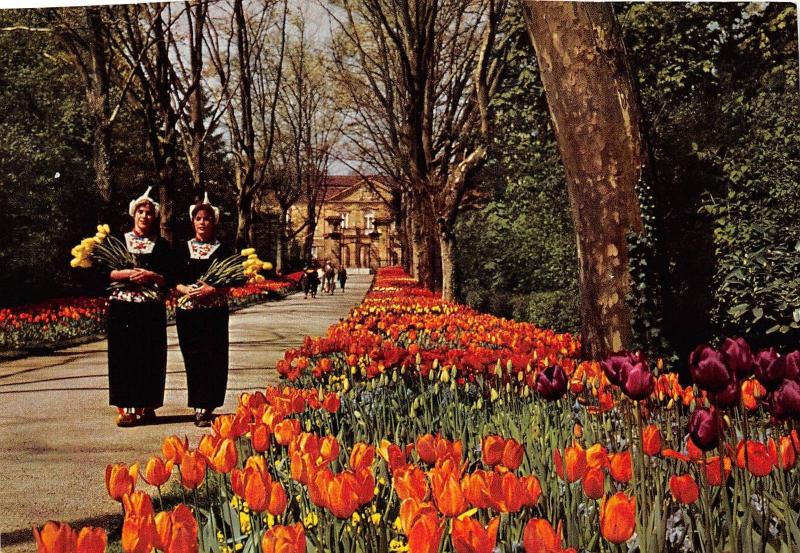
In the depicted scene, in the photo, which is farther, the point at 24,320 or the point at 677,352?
the point at 24,320

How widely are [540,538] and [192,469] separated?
84 cm

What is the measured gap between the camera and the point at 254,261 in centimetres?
375

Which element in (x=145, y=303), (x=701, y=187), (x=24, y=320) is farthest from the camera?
(x=701, y=187)

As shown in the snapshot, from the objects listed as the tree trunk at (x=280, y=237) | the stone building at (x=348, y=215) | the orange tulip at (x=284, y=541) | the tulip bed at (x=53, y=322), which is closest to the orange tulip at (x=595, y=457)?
the orange tulip at (x=284, y=541)

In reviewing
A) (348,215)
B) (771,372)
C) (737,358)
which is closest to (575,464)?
(737,358)

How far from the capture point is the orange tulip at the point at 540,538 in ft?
3.79

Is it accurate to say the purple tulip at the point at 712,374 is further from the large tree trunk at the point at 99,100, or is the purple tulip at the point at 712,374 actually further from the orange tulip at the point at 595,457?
the large tree trunk at the point at 99,100

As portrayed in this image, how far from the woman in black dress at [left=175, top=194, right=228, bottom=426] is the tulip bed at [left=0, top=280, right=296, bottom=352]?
0.39 ft

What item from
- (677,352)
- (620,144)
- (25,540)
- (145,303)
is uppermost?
(620,144)

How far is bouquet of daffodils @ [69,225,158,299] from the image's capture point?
11.2 feet

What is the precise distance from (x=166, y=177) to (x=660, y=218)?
11.0 feet

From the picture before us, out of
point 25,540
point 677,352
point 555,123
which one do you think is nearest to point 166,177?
point 555,123

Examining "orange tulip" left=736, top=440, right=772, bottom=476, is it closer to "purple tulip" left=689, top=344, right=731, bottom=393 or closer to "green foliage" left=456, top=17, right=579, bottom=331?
"purple tulip" left=689, top=344, right=731, bottom=393

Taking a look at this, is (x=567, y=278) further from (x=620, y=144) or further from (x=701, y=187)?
(x=620, y=144)
